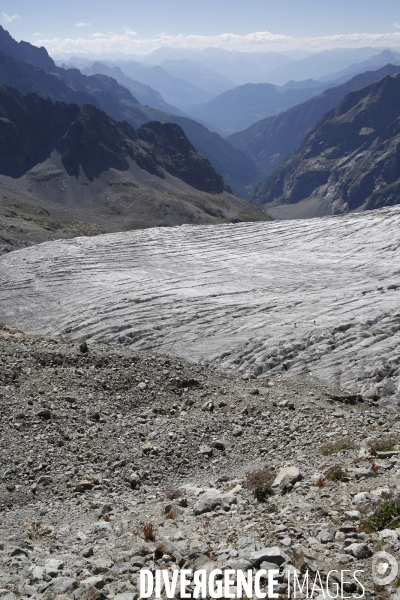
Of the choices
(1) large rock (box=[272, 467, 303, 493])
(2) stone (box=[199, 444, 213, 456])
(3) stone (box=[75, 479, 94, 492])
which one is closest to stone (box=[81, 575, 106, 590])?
(3) stone (box=[75, 479, 94, 492])

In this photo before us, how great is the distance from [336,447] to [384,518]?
224 inches

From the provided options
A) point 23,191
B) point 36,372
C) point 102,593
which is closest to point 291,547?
point 102,593

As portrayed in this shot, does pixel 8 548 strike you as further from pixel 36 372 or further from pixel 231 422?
pixel 36 372

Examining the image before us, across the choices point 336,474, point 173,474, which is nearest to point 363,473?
point 336,474

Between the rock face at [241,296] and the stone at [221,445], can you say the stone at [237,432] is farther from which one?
the stone at [221,445]

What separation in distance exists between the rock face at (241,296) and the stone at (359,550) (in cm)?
927

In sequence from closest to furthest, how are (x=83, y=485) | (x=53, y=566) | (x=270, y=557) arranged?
1. (x=270, y=557)
2. (x=53, y=566)
3. (x=83, y=485)

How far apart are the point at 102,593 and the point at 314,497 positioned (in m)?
5.56

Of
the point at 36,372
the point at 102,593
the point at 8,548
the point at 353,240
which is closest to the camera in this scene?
the point at 102,593

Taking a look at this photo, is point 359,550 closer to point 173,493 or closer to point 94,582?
point 94,582

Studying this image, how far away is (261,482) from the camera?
13.7 m

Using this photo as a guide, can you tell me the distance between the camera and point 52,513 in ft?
44.0

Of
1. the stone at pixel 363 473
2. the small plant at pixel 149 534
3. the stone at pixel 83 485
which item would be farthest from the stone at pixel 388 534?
the stone at pixel 83 485

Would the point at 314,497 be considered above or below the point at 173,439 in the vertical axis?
above
